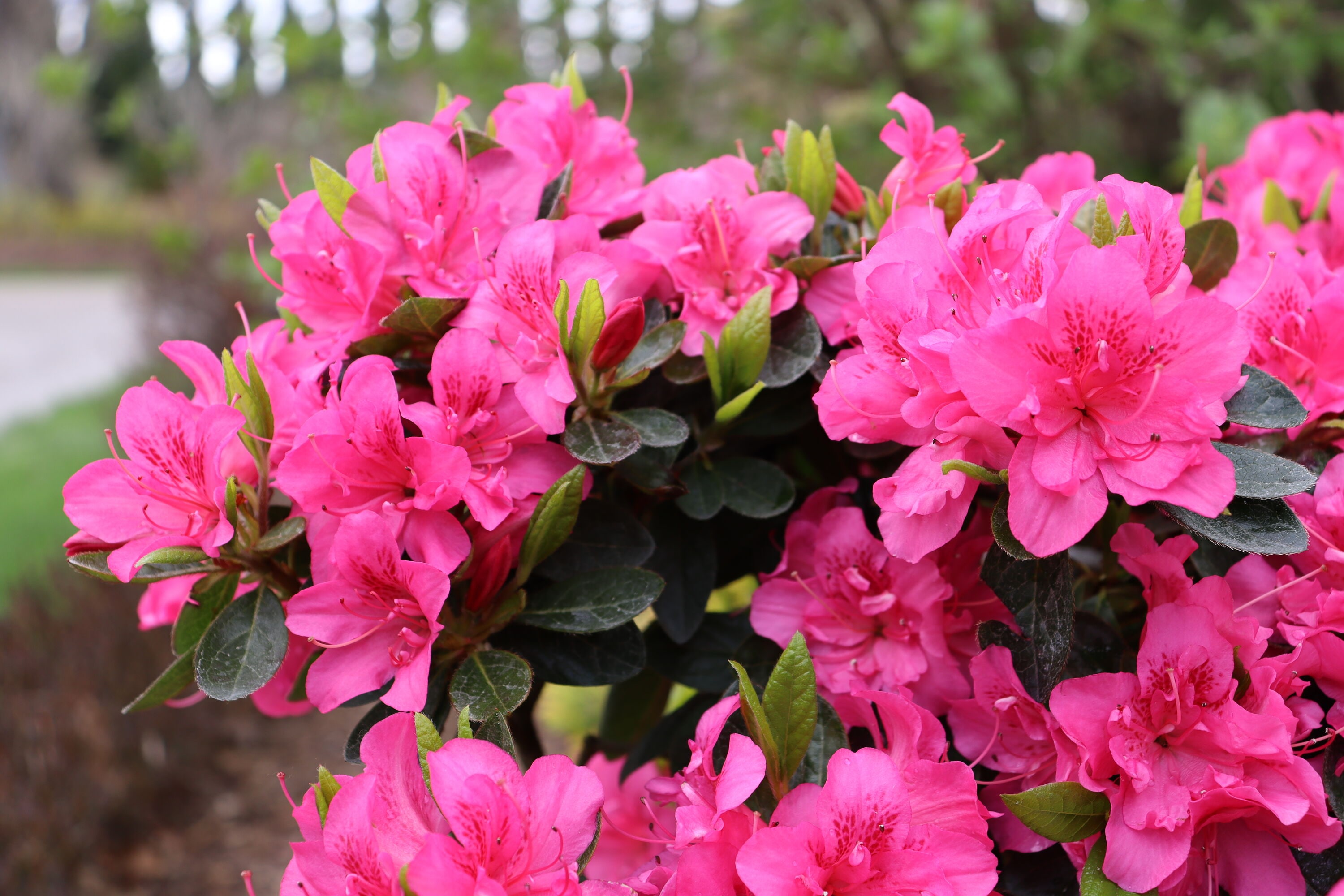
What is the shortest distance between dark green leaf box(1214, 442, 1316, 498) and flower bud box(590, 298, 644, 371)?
0.37 m

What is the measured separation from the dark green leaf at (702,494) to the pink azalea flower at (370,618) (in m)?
0.20

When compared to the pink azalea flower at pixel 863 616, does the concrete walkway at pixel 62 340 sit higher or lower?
lower

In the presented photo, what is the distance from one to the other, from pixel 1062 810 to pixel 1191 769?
85mm

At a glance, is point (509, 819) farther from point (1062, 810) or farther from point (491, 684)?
point (1062, 810)

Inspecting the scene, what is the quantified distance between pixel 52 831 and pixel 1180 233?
2674 mm

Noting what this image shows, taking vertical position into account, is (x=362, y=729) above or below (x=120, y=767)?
above

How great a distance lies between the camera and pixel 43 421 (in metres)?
7.28

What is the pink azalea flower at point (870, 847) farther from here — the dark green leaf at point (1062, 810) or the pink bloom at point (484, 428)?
the pink bloom at point (484, 428)

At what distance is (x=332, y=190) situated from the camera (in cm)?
77

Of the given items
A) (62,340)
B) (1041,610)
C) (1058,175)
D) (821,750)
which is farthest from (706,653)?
(62,340)

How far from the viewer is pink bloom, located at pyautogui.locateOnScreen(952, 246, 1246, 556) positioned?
1.90ft

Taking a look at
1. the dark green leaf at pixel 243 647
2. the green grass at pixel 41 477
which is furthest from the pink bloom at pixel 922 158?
the green grass at pixel 41 477

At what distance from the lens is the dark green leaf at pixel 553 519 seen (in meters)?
0.67

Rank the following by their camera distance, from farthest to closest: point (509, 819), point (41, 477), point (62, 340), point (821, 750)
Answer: point (62, 340) → point (41, 477) → point (821, 750) → point (509, 819)
